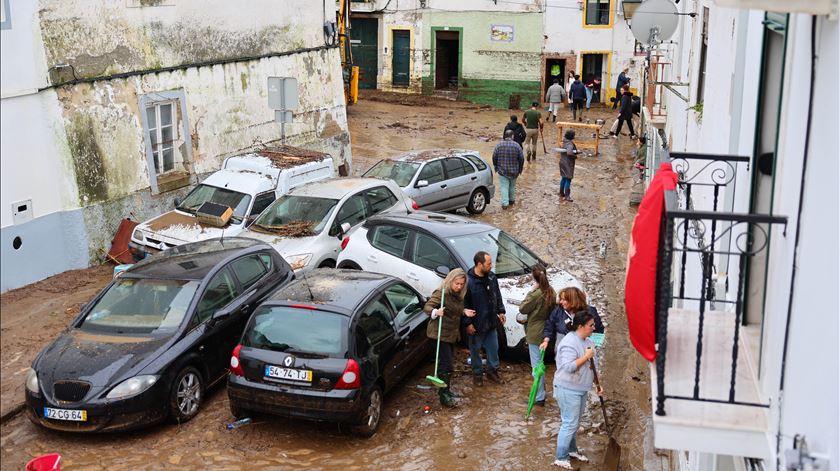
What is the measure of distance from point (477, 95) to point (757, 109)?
30.7 meters

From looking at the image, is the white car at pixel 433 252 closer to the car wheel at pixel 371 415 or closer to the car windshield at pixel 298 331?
the car wheel at pixel 371 415

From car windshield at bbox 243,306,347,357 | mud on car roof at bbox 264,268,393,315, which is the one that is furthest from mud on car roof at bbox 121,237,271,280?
car windshield at bbox 243,306,347,357

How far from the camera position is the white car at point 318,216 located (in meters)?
13.7

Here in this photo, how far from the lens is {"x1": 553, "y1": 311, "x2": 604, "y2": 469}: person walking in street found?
27.6 feet

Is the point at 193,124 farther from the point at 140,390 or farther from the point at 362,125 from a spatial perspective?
the point at 362,125

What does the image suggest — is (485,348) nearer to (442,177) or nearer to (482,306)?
(482,306)

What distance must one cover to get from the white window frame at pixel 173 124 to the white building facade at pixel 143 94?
0.07 feet

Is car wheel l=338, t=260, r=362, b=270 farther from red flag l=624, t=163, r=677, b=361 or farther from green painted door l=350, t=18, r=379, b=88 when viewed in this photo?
green painted door l=350, t=18, r=379, b=88

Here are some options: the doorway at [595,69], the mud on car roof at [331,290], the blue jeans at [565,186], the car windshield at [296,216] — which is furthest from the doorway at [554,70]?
the mud on car roof at [331,290]

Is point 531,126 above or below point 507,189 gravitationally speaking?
above

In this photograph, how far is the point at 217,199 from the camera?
50.3 feet

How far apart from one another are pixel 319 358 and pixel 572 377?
97.0 inches

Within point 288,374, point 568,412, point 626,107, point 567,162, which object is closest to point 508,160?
point 567,162

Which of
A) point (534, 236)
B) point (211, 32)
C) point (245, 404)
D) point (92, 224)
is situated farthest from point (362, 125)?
point (245, 404)
